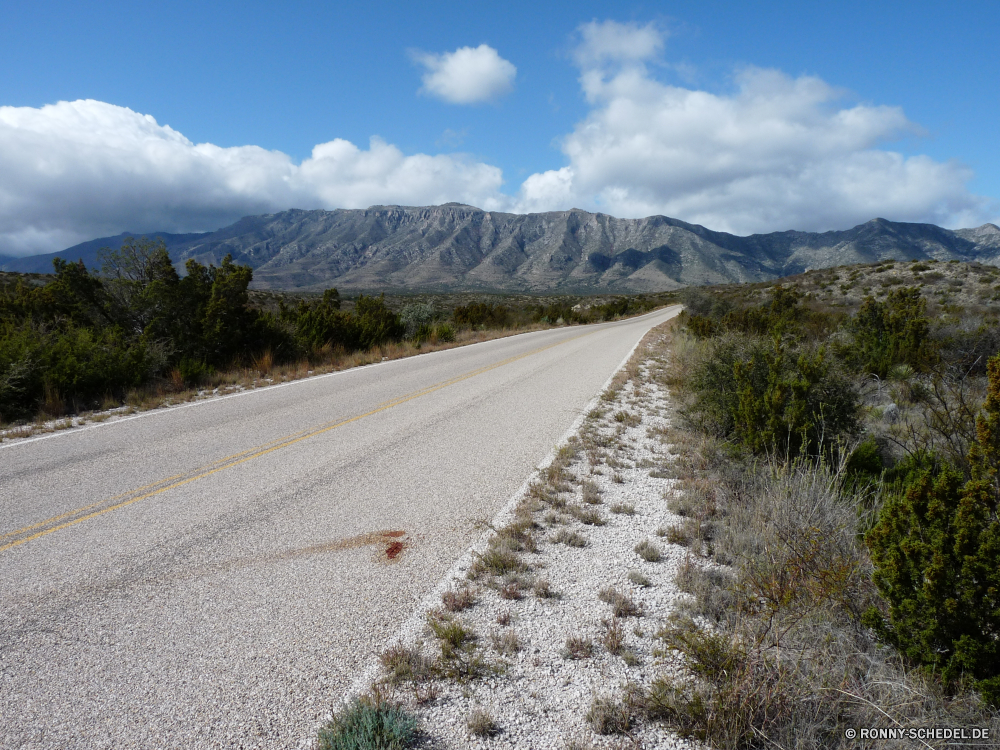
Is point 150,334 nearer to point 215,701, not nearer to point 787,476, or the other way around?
point 215,701

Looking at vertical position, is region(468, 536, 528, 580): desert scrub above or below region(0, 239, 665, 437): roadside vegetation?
below

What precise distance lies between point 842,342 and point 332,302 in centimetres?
1714

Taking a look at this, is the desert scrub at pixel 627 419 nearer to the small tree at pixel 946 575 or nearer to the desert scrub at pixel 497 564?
the desert scrub at pixel 497 564

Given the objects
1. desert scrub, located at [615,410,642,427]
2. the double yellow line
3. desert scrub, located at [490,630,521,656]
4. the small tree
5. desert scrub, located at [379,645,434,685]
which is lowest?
desert scrub, located at [490,630,521,656]

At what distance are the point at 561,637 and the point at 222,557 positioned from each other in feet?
8.68

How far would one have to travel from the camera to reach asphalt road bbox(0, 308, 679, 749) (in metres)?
2.49

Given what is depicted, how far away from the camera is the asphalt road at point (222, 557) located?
249cm

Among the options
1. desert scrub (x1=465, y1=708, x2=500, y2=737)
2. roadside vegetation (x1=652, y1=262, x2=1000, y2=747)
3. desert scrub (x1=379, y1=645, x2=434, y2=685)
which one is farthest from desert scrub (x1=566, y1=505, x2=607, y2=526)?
desert scrub (x1=465, y1=708, x2=500, y2=737)

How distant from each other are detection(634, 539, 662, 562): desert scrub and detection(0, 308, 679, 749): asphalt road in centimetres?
139

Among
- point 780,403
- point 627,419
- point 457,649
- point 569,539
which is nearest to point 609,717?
point 457,649

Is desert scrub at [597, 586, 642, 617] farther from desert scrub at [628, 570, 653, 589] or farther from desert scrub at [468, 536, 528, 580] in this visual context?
desert scrub at [468, 536, 528, 580]

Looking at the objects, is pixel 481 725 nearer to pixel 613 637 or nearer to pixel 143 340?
pixel 613 637

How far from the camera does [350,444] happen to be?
678cm

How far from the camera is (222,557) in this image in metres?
3.88
